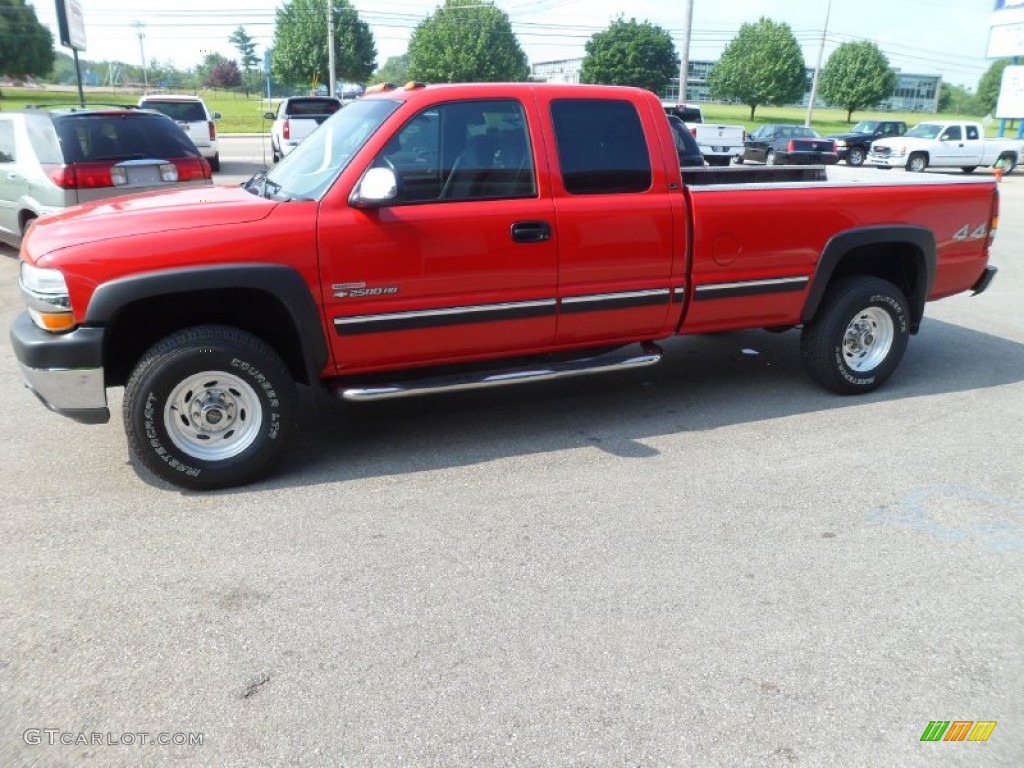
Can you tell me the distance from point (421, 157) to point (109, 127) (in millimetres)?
6111

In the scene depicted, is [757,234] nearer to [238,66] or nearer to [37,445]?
[37,445]

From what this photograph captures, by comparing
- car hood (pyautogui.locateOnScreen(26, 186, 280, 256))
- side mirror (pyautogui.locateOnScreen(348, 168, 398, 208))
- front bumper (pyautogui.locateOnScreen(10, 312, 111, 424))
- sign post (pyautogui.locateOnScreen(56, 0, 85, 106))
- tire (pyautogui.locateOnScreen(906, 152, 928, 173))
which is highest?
sign post (pyautogui.locateOnScreen(56, 0, 85, 106))

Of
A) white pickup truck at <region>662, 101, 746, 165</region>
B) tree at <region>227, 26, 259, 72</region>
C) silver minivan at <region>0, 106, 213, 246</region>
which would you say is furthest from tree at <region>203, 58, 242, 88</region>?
silver minivan at <region>0, 106, 213, 246</region>

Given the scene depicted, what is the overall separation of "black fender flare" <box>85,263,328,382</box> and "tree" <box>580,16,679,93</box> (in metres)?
59.2

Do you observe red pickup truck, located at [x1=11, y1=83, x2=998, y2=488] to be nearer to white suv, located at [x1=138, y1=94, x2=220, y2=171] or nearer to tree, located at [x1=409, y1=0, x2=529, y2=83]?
white suv, located at [x1=138, y1=94, x2=220, y2=171]

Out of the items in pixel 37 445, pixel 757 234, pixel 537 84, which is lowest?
pixel 37 445

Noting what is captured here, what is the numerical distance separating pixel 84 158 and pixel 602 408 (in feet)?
21.1

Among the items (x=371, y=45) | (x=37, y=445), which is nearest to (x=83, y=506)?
(x=37, y=445)

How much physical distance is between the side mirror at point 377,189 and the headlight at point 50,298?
1.43 m

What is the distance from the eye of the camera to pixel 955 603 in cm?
336

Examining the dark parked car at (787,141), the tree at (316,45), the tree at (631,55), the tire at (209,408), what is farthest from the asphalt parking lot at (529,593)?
the tree at (316,45)

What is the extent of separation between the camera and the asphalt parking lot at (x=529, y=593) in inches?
104

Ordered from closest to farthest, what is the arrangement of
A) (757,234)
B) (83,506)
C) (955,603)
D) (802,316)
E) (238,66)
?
(955,603) → (83,506) → (757,234) → (802,316) → (238,66)

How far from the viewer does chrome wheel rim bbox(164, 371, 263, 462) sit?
4.22 metres
